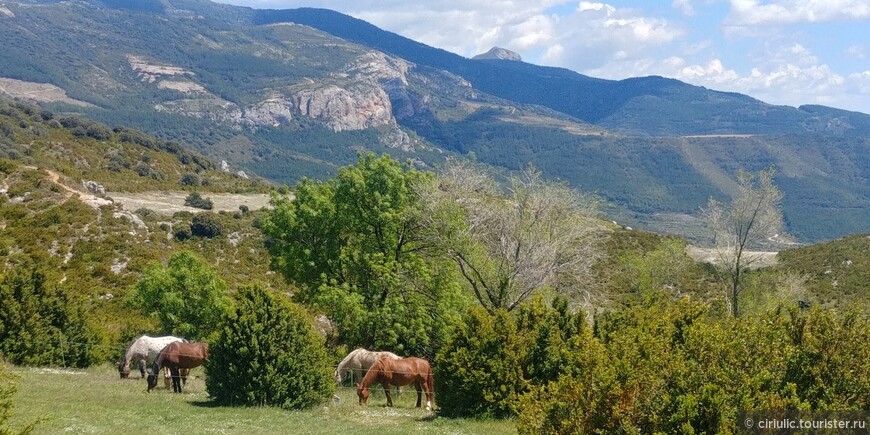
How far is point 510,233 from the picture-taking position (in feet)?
A: 93.5

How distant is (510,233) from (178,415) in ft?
54.1

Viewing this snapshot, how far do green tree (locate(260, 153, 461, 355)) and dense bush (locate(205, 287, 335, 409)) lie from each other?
7.50 metres

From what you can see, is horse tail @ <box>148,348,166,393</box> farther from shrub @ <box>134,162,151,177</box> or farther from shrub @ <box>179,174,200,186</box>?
shrub @ <box>134,162,151,177</box>

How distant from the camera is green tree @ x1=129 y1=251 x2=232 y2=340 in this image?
104ft

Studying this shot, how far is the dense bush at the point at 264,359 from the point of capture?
17.4 m

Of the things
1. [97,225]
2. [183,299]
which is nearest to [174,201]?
[97,225]

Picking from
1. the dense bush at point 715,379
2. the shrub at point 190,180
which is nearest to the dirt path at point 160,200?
the shrub at point 190,180

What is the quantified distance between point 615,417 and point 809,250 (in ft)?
202

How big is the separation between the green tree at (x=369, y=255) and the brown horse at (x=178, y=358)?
5.79 m

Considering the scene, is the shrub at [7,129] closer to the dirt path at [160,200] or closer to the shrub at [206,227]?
the dirt path at [160,200]

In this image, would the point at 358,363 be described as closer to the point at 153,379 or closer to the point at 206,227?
the point at 153,379

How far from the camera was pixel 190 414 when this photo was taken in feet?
51.0

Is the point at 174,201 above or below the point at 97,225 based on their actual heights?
above

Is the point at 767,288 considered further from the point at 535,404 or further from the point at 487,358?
the point at 535,404
